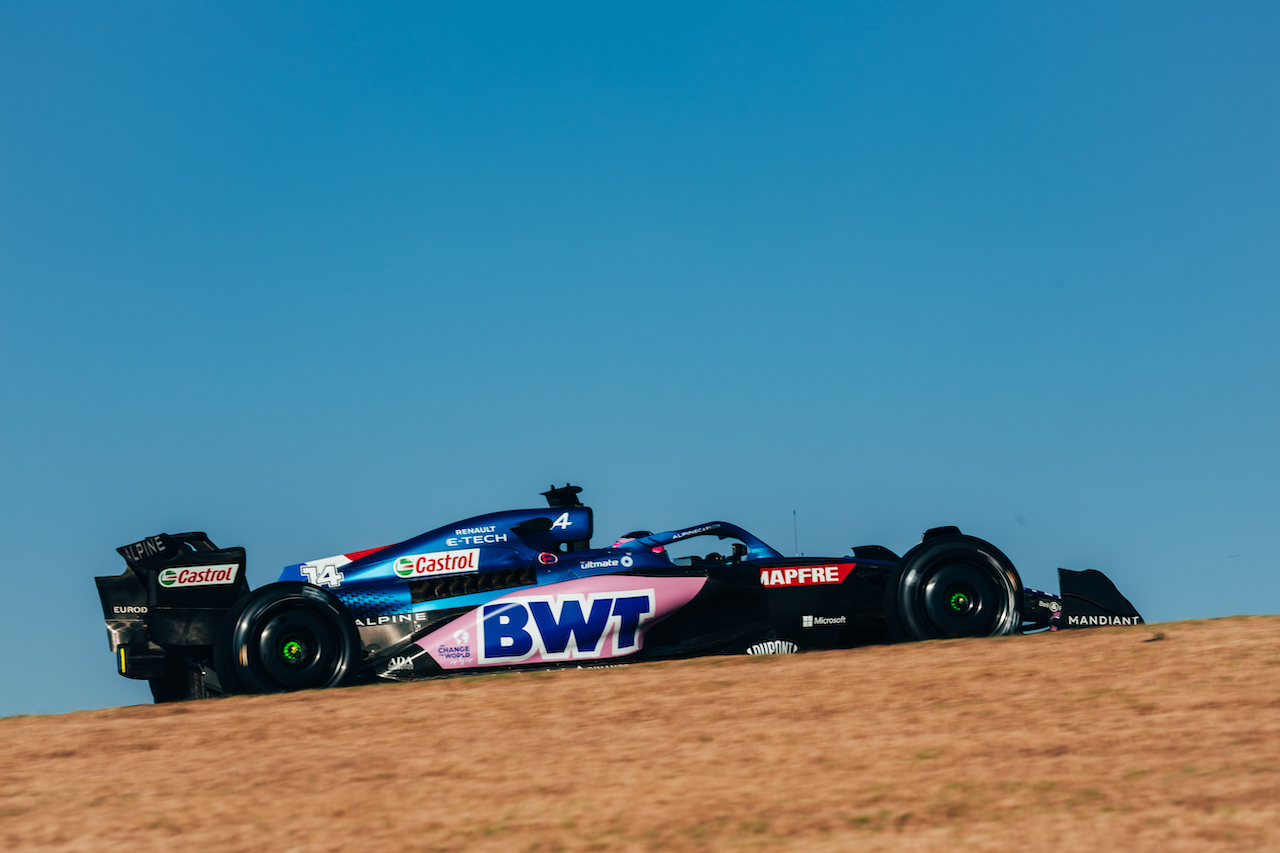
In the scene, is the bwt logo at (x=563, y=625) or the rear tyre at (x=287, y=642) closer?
the rear tyre at (x=287, y=642)

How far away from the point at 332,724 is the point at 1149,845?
5.26m

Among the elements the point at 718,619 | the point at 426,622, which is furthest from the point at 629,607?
the point at 426,622

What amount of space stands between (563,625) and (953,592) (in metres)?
3.31

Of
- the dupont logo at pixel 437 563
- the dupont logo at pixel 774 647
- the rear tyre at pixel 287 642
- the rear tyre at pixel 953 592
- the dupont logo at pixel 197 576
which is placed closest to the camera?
the rear tyre at pixel 287 642

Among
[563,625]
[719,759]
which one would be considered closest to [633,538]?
[563,625]

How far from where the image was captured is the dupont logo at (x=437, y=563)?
32.6ft

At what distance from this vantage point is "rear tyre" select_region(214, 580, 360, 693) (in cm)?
898

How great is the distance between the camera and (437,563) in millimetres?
9969

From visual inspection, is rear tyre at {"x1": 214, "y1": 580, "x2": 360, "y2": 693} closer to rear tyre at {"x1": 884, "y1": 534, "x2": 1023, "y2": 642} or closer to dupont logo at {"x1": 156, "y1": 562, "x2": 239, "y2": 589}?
dupont logo at {"x1": 156, "y1": 562, "x2": 239, "y2": 589}

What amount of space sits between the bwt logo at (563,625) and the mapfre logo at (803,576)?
108 centimetres

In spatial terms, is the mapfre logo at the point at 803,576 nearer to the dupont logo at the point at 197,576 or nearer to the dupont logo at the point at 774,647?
the dupont logo at the point at 774,647

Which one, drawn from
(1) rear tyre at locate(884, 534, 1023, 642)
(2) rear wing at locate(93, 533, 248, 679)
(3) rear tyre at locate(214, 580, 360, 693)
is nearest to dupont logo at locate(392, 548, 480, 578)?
(3) rear tyre at locate(214, 580, 360, 693)

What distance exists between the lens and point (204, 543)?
10.5 meters

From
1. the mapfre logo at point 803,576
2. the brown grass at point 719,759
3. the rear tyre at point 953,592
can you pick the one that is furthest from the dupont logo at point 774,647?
the rear tyre at point 953,592
